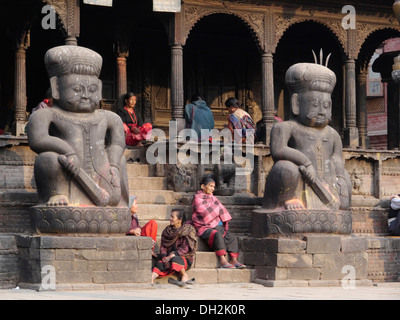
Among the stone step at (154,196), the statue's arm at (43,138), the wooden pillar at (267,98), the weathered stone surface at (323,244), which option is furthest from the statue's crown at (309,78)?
the wooden pillar at (267,98)

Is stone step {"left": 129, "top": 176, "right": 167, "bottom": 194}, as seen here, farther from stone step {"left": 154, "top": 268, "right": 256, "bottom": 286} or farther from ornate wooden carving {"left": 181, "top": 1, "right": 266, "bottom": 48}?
ornate wooden carving {"left": 181, "top": 1, "right": 266, "bottom": 48}

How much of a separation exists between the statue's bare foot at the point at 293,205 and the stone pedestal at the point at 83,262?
7.05ft

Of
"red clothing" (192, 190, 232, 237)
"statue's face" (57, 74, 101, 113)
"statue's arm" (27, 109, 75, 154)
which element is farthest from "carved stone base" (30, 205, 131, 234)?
"red clothing" (192, 190, 232, 237)

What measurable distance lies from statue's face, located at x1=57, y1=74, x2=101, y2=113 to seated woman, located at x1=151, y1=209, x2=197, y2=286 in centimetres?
178

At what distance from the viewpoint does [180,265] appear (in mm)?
11930

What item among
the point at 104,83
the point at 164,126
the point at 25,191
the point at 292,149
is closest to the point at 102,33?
the point at 104,83

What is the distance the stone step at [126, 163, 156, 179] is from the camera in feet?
48.8

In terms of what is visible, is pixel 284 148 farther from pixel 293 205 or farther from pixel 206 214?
pixel 206 214

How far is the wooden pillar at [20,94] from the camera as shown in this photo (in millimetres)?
17109

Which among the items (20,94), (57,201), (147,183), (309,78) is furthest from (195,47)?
(57,201)

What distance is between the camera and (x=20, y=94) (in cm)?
1733

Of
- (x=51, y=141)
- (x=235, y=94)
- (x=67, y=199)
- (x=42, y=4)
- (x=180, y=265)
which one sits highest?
(x=42, y=4)

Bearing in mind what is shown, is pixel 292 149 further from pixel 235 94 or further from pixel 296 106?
pixel 235 94

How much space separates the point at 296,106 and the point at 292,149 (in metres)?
0.68
